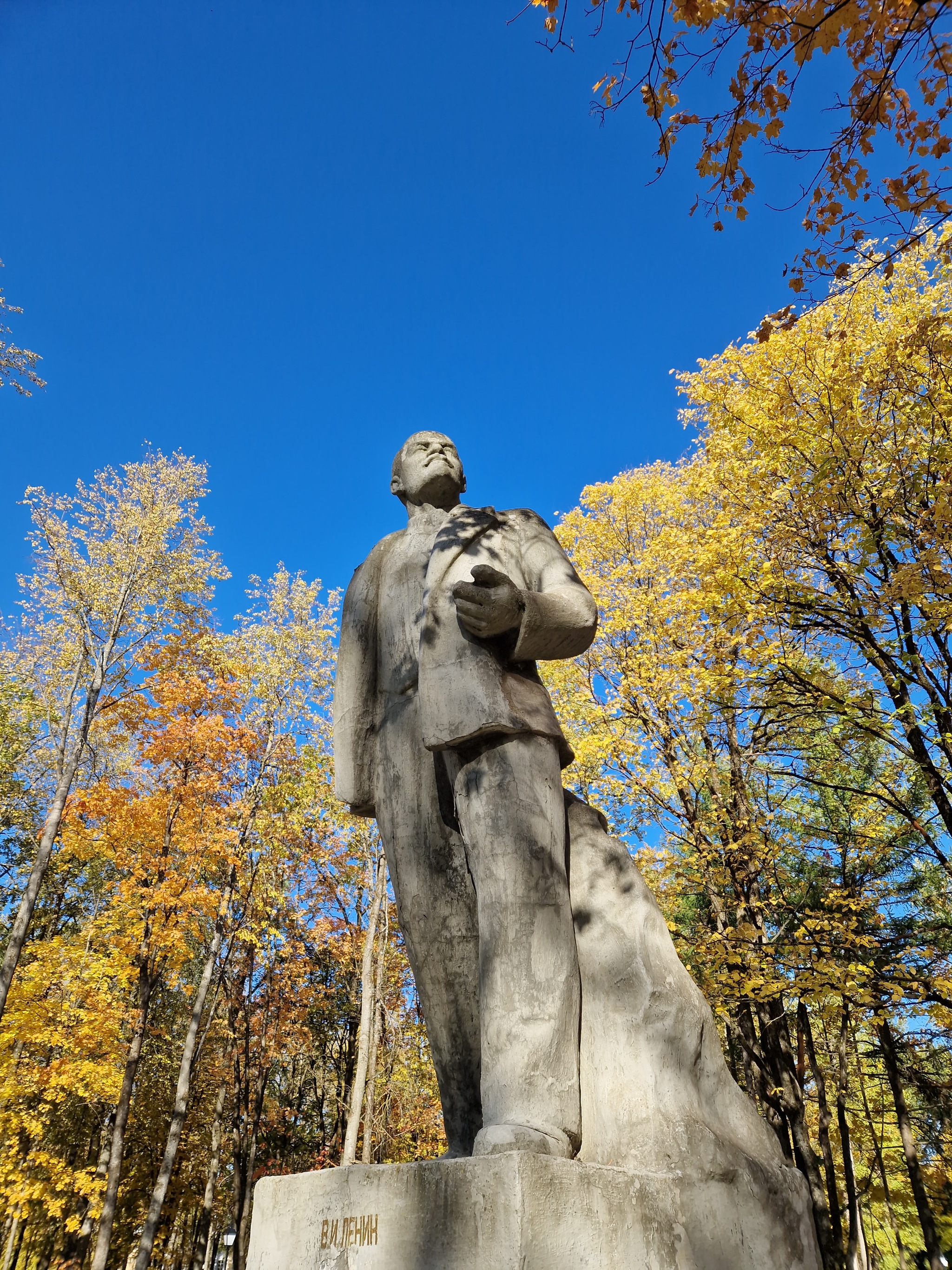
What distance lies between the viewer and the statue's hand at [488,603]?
9.80 ft

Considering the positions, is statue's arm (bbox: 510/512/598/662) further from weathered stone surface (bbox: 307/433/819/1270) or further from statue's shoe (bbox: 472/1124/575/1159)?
statue's shoe (bbox: 472/1124/575/1159)

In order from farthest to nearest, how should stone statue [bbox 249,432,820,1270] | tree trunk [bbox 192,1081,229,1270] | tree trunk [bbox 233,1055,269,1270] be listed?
tree trunk [bbox 233,1055,269,1270] → tree trunk [bbox 192,1081,229,1270] → stone statue [bbox 249,432,820,1270]

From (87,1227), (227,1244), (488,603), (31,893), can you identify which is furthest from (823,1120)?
(488,603)

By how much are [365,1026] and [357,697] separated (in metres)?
14.0

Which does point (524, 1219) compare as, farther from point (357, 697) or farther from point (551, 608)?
point (357, 697)

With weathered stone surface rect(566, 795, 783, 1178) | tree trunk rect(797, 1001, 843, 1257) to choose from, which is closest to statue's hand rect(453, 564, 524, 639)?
weathered stone surface rect(566, 795, 783, 1178)

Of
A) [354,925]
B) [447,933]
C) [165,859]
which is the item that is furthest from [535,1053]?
[354,925]

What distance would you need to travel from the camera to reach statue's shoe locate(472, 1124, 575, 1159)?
2.22m

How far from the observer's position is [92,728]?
830 inches

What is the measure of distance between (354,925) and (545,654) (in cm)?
1909

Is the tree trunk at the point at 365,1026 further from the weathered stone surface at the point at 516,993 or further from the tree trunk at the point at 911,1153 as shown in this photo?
the weathered stone surface at the point at 516,993

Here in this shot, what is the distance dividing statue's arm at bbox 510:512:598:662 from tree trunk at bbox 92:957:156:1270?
43.0ft

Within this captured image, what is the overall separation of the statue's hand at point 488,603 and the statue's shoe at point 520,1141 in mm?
1496

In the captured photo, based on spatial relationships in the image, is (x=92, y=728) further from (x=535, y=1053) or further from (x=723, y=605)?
(x=535, y=1053)
